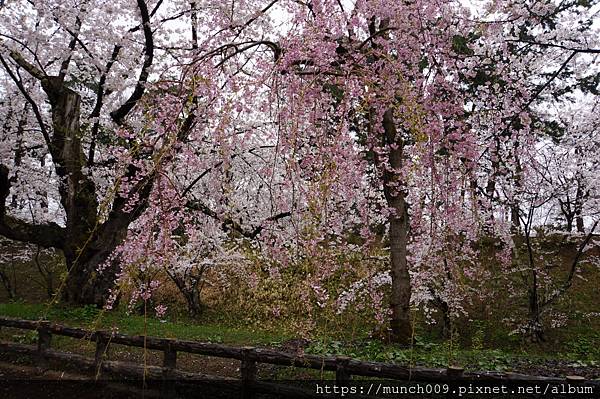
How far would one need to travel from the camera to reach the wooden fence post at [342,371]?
13.5 feet

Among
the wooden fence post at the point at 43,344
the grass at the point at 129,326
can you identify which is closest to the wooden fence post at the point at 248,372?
the grass at the point at 129,326

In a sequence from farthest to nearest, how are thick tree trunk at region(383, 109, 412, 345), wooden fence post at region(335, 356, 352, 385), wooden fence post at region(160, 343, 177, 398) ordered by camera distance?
1. thick tree trunk at region(383, 109, 412, 345)
2. wooden fence post at region(160, 343, 177, 398)
3. wooden fence post at region(335, 356, 352, 385)

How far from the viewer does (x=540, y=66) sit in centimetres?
548

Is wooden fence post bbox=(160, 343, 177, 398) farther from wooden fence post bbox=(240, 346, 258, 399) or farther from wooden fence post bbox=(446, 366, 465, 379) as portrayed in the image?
wooden fence post bbox=(446, 366, 465, 379)

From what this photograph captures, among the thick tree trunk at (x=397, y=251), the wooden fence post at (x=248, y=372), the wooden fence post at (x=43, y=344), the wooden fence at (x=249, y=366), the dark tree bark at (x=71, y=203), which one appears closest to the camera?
the wooden fence at (x=249, y=366)

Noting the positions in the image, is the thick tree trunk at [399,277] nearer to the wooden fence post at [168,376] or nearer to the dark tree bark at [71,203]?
the wooden fence post at [168,376]

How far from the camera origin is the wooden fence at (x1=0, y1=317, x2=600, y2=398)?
3.71 meters

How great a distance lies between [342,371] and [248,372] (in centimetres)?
95

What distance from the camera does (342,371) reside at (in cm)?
413

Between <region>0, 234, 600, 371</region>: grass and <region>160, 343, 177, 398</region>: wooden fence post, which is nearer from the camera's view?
<region>160, 343, 177, 398</region>: wooden fence post

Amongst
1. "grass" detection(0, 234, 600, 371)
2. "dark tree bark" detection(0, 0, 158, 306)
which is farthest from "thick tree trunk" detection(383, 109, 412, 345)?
"dark tree bark" detection(0, 0, 158, 306)

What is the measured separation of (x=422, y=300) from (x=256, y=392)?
20.4ft

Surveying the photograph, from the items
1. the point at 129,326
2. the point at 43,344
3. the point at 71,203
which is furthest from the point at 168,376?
the point at 71,203

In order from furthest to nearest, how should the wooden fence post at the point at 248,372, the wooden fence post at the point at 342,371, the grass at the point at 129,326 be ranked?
the grass at the point at 129,326, the wooden fence post at the point at 248,372, the wooden fence post at the point at 342,371
